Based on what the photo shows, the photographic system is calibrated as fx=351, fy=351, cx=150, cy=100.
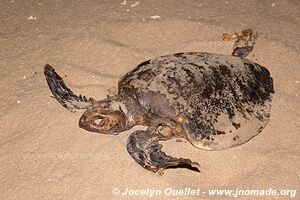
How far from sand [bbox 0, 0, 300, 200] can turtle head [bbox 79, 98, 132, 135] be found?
0.10 m

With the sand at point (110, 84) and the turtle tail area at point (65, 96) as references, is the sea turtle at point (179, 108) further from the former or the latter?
the sand at point (110, 84)

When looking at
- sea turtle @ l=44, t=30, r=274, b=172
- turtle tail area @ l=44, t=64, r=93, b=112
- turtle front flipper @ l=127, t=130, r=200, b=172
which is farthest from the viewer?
turtle tail area @ l=44, t=64, r=93, b=112

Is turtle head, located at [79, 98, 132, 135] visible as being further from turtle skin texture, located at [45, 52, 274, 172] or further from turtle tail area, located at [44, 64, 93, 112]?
turtle tail area, located at [44, 64, 93, 112]

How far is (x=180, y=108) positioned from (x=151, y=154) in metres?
0.32

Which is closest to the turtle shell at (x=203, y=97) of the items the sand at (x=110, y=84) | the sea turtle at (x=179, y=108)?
the sea turtle at (x=179, y=108)

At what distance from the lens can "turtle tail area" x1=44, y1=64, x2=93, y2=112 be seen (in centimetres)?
230

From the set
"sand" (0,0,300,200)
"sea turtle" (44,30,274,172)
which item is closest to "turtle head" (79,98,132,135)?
"sea turtle" (44,30,274,172)

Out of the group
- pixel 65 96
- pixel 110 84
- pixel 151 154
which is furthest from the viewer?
pixel 110 84

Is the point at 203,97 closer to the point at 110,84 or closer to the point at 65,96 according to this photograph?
the point at 110,84

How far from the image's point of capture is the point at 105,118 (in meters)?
2.15

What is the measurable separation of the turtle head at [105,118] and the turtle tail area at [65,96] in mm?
138

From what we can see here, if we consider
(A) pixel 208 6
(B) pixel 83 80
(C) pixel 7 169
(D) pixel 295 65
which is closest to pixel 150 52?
(B) pixel 83 80

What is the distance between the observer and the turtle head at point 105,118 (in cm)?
213

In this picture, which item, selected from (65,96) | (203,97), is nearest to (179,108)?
(203,97)
